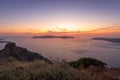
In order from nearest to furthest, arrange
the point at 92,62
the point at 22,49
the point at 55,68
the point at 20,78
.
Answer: the point at 20,78 → the point at 55,68 → the point at 92,62 → the point at 22,49

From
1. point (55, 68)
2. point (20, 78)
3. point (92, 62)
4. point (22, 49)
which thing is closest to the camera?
point (20, 78)

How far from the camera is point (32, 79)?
784 centimetres

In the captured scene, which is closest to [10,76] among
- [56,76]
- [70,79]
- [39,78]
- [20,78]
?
[20,78]

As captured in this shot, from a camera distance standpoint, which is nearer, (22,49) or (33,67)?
(33,67)

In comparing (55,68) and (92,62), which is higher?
(55,68)

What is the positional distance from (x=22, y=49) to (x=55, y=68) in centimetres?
1351

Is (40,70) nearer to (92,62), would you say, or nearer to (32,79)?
(32,79)

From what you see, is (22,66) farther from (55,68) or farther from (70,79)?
(70,79)

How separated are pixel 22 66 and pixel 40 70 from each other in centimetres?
90

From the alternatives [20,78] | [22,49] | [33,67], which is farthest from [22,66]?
[22,49]

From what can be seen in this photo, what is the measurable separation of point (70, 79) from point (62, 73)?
38cm

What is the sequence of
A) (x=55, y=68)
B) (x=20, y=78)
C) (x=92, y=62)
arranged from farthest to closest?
(x=92, y=62)
(x=55, y=68)
(x=20, y=78)

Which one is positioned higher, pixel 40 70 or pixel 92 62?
pixel 40 70

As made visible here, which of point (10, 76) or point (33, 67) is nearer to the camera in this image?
point (10, 76)
